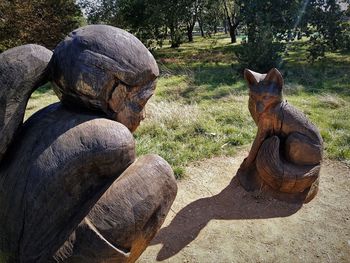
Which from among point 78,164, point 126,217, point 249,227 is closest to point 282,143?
point 249,227

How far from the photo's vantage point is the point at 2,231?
1.84 m

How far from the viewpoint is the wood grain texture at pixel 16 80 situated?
1.74m

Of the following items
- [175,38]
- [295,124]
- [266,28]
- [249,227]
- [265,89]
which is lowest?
[249,227]

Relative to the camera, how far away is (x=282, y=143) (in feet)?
13.1

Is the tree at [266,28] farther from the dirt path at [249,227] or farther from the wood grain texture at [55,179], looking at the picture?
the wood grain texture at [55,179]

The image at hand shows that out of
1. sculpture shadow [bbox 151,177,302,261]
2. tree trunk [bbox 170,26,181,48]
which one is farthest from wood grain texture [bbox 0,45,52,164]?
tree trunk [bbox 170,26,181,48]

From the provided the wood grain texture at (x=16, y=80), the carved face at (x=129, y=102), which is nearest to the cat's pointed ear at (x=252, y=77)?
the carved face at (x=129, y=102)

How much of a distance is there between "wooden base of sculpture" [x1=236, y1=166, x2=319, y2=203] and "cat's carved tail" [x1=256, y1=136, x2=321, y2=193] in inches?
2.3

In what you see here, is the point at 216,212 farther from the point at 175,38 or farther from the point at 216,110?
the point at 175,38

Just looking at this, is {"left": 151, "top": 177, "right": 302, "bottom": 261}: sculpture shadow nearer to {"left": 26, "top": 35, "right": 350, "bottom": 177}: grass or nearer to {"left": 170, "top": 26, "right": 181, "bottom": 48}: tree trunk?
{"left": 26, "top": 35, "right": 350, "bottom": 177}: grass

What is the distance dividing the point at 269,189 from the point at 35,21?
11.4 m

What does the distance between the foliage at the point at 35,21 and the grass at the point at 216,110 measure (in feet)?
11.1

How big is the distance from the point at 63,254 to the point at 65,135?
1.95 ft

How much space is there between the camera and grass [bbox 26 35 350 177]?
5652mm
